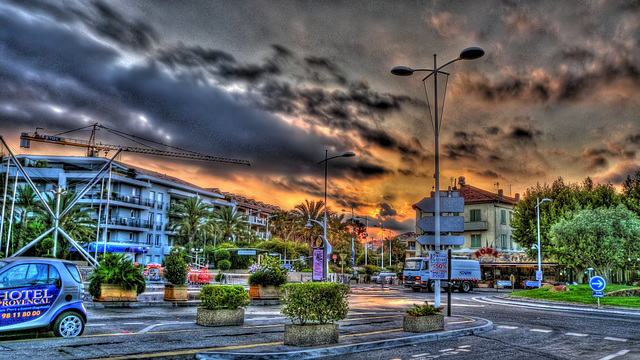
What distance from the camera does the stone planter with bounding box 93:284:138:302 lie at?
1783cm

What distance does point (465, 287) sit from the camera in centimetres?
4025

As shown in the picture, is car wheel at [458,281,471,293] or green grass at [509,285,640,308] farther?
car wheel at [458,281,471,293]

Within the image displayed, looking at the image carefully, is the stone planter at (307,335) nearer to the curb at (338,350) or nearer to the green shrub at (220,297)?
the curb at (338,350)

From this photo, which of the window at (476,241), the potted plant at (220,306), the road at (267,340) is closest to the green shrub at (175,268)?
the road at (267,340)

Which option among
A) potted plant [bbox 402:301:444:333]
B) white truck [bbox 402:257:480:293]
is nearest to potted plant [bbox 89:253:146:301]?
potted plant [bbox 402:301:444:333]

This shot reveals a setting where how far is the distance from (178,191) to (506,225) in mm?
45650

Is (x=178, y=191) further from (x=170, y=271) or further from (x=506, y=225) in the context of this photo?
(x=170, y=271)

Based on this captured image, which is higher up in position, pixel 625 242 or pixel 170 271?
pixel 625 242

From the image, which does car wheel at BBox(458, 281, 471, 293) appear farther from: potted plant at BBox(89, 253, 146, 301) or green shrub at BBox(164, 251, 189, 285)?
potted plant at BBox(89, 253, 146, 301)

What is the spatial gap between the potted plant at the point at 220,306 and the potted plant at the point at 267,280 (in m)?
8.89

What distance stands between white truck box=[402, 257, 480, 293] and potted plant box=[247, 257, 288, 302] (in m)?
19.1

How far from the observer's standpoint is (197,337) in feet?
36.6

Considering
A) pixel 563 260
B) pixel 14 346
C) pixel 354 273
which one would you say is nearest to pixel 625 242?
pixel 563 260

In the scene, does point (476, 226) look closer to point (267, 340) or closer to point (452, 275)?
point (452, 275)
